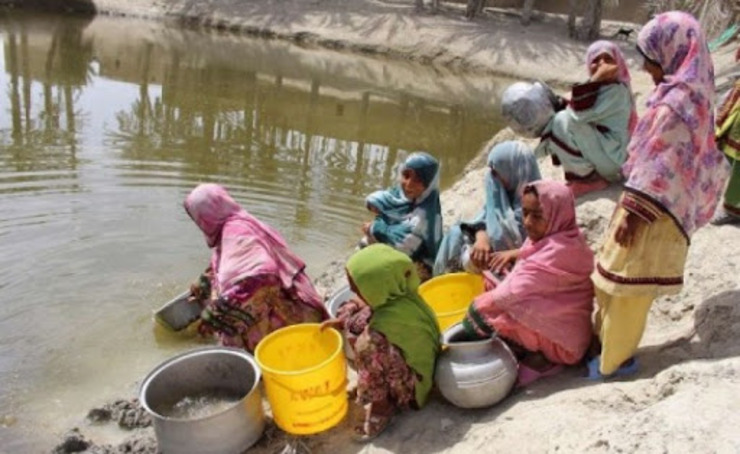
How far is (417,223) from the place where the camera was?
466cm

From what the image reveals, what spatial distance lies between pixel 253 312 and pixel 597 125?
262 cm

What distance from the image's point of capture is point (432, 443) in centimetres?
319

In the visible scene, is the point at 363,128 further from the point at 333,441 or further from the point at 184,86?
the point at 333,441

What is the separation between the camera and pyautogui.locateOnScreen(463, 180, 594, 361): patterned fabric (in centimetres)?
324

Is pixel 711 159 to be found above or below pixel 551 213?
above

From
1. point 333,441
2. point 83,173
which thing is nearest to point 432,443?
point 333,441

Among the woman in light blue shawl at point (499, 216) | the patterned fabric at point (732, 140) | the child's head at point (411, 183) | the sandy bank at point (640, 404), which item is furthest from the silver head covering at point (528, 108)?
the patterned fabric at point (732, 140)

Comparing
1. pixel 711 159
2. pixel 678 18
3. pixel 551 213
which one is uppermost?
pixel 678 18

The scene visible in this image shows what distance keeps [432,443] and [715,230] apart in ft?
7.65

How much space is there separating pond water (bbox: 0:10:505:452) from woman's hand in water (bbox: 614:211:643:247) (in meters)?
2.98

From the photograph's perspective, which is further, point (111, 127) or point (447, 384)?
point (111, 127)

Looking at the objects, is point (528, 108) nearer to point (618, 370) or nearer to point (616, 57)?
A: point (616, 57)

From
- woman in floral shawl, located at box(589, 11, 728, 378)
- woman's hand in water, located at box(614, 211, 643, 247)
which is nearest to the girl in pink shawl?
woman in floral shawl, located at box(589, 11, 728, 378)

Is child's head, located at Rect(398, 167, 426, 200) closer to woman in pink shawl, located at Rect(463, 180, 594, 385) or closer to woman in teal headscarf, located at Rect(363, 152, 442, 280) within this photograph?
woman in teal headscarf, located at Rect(363, 152, 442, 280)
